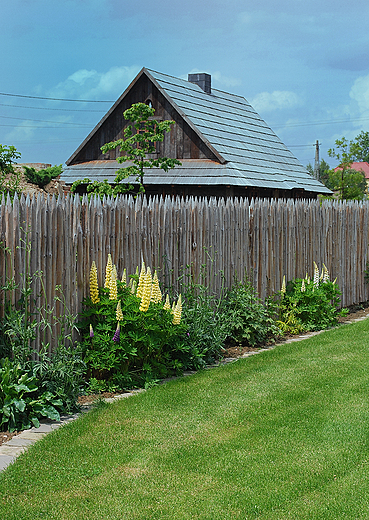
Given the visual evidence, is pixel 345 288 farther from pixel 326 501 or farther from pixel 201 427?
pixel 326 501

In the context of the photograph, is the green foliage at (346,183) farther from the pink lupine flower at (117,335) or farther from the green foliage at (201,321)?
the pink lupine flower at (117,335)

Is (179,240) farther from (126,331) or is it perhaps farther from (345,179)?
(345,179)

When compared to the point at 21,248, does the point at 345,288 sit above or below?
below

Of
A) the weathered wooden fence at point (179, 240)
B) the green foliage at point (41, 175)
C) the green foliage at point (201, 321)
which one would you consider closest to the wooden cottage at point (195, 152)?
the green foliage at point (41, 175)

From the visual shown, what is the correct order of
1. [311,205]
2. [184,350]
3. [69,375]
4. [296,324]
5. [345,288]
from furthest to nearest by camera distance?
[345,288]
[311,205]
[296,324]
[184,350]
[69,375]

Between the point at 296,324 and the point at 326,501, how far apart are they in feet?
18.6

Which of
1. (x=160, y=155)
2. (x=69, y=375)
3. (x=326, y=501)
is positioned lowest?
(x=326, y=501)

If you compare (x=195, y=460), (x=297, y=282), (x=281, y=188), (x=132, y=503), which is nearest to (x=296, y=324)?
(x=297, y=282)

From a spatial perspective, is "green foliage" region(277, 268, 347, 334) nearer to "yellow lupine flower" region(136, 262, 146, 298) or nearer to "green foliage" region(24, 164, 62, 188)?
"yellow lupine flower" region(136, 262, 146, 298)

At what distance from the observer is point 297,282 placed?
32.7 ft

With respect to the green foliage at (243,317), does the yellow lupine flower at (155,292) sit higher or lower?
higher

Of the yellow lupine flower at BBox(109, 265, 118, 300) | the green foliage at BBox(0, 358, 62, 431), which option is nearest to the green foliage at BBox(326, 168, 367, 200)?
the yellow lupine flower at BBox(109, 265, 118, 300)

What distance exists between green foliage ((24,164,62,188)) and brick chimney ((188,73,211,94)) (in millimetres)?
11635

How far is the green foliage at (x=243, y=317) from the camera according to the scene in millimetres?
8156
